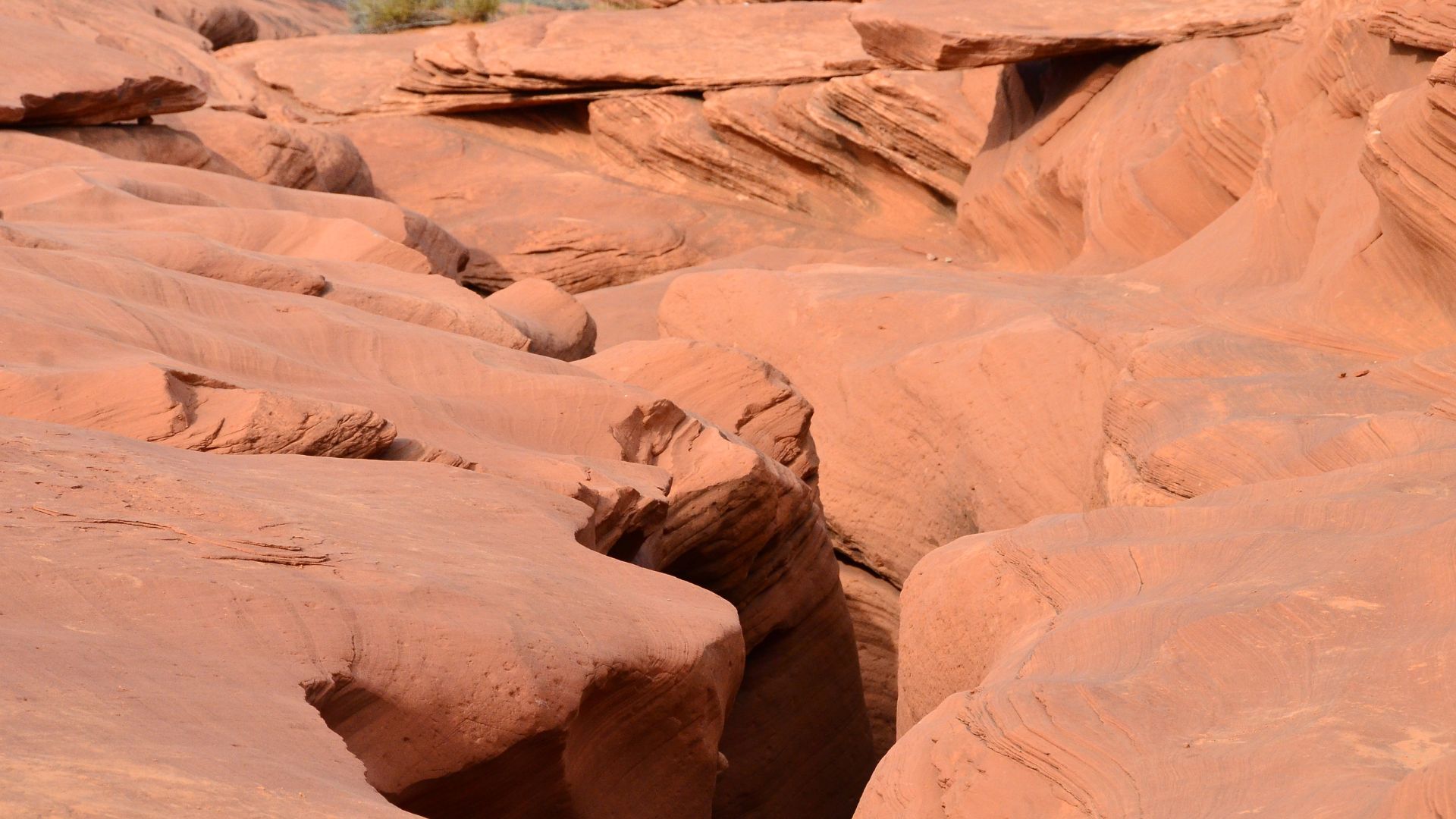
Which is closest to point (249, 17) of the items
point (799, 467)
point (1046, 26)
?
→ point (1046, 26)

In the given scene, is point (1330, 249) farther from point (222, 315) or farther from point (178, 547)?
point (178, 547)

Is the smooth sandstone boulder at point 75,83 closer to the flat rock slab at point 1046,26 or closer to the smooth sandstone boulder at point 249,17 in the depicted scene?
the flat rock slab at point 1046,26

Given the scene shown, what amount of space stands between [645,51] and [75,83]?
6.00 meters

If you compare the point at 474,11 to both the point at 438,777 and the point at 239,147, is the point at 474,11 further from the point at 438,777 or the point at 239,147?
the point at 438,777

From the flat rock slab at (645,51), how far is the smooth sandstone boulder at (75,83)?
3.87 meters

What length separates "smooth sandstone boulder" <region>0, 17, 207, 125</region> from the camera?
11.1 meters

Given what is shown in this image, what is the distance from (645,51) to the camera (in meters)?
15.3

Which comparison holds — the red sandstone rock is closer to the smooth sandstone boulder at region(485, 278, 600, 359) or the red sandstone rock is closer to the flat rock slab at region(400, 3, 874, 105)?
the smooth sandstone boulder at region(485, 278, 600, 359)

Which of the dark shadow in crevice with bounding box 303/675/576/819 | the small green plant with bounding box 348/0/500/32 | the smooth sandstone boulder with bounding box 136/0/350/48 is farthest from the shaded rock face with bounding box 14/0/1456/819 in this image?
the small green plant with bounding box 348/0/500/32

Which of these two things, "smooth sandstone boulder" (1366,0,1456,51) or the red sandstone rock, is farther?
"smooth sandstone boulder" (1366,0,1456,51)

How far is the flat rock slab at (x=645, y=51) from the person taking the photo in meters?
15.0

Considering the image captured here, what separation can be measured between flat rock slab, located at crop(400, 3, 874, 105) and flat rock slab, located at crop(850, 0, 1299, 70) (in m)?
3.03

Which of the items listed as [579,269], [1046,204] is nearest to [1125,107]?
[1046,204]

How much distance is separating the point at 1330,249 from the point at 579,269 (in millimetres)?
8253
